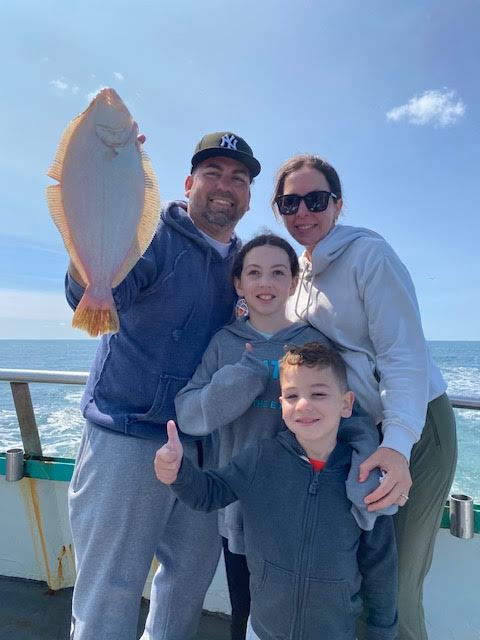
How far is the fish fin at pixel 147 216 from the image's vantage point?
176cm

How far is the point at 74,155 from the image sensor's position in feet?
5.56

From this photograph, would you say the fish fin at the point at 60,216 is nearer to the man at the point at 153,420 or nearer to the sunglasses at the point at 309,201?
the man at the point at 153,420

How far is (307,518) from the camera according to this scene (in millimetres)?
1685

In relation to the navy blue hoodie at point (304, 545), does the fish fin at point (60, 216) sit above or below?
above

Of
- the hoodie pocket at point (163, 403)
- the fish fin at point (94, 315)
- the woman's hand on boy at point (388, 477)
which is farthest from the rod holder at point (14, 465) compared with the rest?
the woman's hand on boy at point (388, 477)

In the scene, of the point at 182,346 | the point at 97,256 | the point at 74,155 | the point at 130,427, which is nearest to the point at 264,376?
the point at 182,346

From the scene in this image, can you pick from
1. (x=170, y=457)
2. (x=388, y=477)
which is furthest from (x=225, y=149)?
(x=388, y=477)

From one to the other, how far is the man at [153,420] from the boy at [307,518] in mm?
495

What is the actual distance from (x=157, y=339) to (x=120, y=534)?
0.87 metres

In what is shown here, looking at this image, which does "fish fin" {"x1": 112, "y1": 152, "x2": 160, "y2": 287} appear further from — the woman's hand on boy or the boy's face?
the woman's hand on boy

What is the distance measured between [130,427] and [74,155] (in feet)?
3.79

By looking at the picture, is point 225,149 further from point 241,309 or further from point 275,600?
point 275,600

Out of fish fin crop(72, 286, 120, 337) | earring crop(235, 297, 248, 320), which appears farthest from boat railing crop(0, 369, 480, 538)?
fish fin crop(72, 286, 120, 337)

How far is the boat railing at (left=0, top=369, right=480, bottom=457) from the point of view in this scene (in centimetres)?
300
